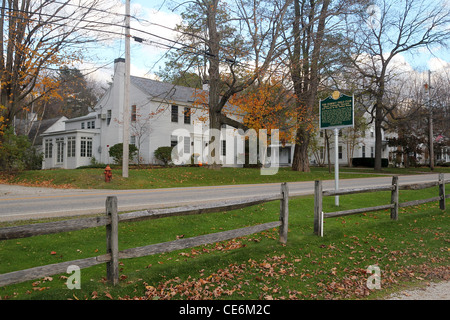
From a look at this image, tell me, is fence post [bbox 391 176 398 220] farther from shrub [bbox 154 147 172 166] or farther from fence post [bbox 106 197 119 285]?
shrub [bbox 154 147 172 166]

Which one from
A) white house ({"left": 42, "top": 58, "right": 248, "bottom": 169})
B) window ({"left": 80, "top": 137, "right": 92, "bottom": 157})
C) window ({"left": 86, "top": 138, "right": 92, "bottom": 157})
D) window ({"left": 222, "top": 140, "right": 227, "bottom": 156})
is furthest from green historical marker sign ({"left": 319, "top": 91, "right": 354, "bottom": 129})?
window ({"left": 86, "top": 138, "right": 92, "bottom": 157})

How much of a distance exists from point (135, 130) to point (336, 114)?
2362cm

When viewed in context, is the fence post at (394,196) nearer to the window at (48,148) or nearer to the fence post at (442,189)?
the fence post at (442,189)

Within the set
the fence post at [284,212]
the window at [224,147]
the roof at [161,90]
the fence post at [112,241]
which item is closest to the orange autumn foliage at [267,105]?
the roof at [161,90]

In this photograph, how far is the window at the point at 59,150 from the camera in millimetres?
35000

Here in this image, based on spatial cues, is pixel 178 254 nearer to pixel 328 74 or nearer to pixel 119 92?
pixel 328 74

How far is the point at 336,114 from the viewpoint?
11680 mm

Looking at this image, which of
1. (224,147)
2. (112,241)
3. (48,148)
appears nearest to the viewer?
(112,241)

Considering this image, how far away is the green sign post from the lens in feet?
37.1

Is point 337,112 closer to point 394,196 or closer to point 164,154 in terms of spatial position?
point 394,196

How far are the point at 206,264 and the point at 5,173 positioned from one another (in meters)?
20.2

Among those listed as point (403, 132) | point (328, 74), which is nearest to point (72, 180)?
point (328, 74)

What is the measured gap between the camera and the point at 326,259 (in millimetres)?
6602

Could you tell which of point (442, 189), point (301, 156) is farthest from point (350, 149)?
point (442, 189)
